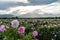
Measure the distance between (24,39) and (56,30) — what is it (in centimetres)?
357

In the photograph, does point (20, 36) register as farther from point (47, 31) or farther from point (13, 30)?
point (47, 31)

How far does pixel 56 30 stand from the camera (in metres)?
8.12

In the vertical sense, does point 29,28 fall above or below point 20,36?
below

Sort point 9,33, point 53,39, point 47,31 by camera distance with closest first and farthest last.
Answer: point 9,33 → point 53,39 → point 47,31

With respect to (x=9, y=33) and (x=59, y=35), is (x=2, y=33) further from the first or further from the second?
(x=59, y=35)

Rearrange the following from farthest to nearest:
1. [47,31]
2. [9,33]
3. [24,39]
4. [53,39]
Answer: [47,31]
[53,39]
[9,33]
[24,39]

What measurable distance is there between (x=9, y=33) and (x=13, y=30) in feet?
0.37

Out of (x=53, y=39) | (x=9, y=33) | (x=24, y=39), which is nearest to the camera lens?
(x=24, y=39)

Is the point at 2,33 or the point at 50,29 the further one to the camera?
the point at 50,29

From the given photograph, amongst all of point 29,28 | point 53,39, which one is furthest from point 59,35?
point 29,28

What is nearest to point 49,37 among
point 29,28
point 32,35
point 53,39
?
point 53,39

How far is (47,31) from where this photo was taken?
806 cm

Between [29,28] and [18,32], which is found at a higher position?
[18,32]

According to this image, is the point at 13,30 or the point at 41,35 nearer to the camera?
the point at 13,30
